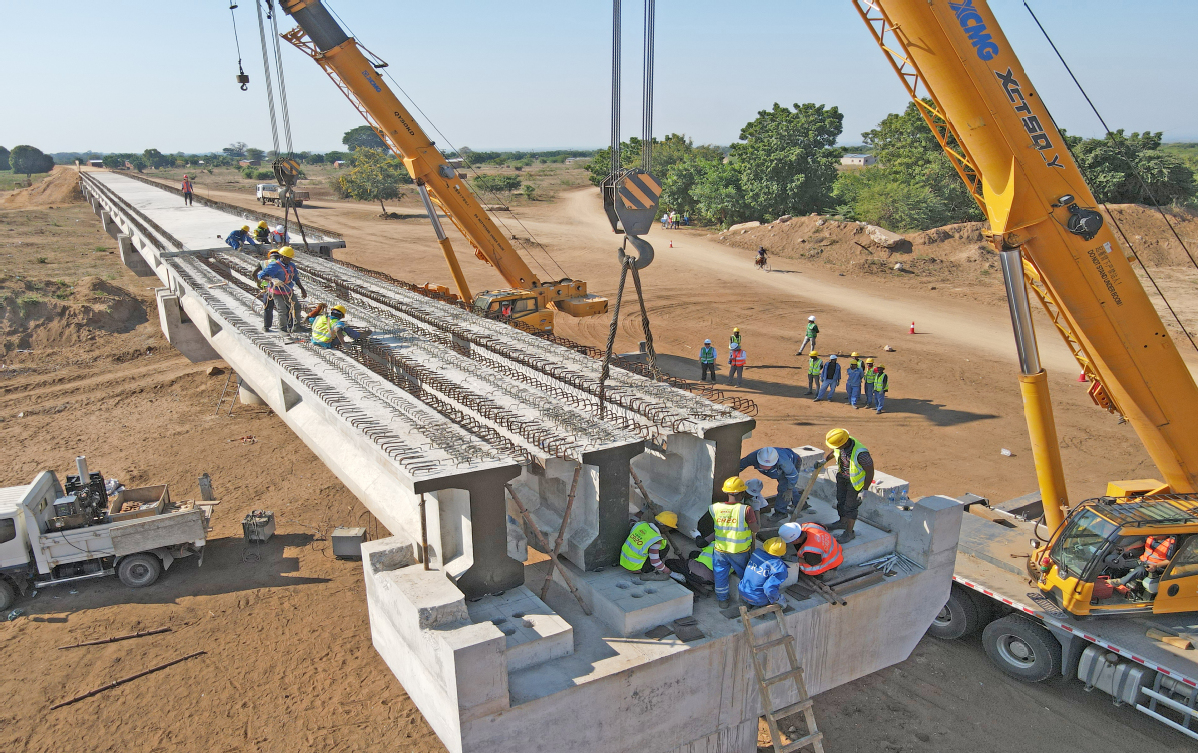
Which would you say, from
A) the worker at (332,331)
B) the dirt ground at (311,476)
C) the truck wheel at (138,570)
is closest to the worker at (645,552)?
the dirt ground at (311,476)

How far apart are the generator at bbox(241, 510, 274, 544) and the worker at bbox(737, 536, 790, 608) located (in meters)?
8.75

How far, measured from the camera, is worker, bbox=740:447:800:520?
803cm

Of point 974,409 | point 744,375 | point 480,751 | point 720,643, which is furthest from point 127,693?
point 974,409

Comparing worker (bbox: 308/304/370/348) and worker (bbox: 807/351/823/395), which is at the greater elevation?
worker (bbox: 308/304/370/348)

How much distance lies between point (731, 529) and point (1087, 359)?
5.93 meters

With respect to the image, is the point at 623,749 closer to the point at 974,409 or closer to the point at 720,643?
the point at 720,643

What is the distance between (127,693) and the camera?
905 cm

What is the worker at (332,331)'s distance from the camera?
35.0 ft

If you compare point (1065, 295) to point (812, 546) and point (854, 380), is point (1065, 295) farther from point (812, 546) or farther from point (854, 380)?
point (854, 380)

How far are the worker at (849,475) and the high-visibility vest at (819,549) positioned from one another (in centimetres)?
71

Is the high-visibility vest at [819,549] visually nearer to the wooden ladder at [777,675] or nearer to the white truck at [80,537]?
the wooden ladder at [777,675]

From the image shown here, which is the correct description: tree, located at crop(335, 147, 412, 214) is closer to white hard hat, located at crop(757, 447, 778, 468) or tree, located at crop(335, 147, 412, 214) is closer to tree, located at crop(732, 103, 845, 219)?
tree, located at crop(732, 103, 845, 219)

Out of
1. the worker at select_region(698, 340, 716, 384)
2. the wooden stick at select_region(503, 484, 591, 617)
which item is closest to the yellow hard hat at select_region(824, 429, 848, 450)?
the wooden stick at select_region(503, 484, 591, 617)

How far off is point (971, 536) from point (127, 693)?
11.3 m
